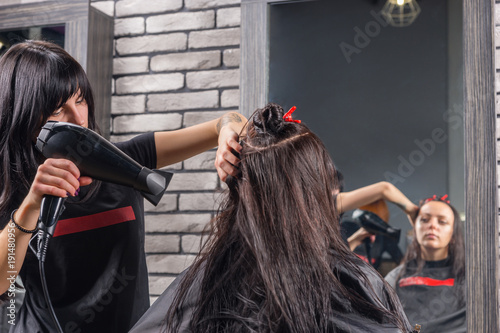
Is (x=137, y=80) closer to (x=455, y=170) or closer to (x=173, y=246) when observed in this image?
(x=173, y=246)

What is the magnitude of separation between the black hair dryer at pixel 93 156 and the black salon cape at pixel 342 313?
26 cm

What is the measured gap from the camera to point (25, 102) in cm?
156

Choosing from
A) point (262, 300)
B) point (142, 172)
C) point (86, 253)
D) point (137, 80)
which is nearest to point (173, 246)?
point (137, 80)

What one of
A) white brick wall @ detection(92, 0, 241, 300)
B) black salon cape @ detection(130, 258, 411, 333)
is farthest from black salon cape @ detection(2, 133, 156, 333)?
white brick wall @ detection(92, 0, 241, 300)

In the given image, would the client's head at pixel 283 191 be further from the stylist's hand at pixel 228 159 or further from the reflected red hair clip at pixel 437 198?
the reflected red hair clip at pixel 437 198

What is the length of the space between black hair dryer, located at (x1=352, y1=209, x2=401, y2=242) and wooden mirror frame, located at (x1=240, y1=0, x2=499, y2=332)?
273 mm

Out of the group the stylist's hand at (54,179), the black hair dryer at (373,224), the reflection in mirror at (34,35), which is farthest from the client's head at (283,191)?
the reflection in mirror at (34,35)

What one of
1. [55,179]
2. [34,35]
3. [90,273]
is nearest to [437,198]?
[90,273]

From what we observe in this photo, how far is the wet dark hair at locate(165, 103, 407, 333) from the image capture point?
1.15 meters

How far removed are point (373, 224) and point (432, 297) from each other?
35 cm

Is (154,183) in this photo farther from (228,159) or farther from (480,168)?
(480,168)

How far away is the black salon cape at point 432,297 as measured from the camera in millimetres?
2191

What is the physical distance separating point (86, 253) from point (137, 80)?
1.40 m

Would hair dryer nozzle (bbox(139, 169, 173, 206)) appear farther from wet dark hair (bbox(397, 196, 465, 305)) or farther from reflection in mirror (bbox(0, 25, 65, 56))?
reflection in mirror (bbox(0, 25, 65, 56))
